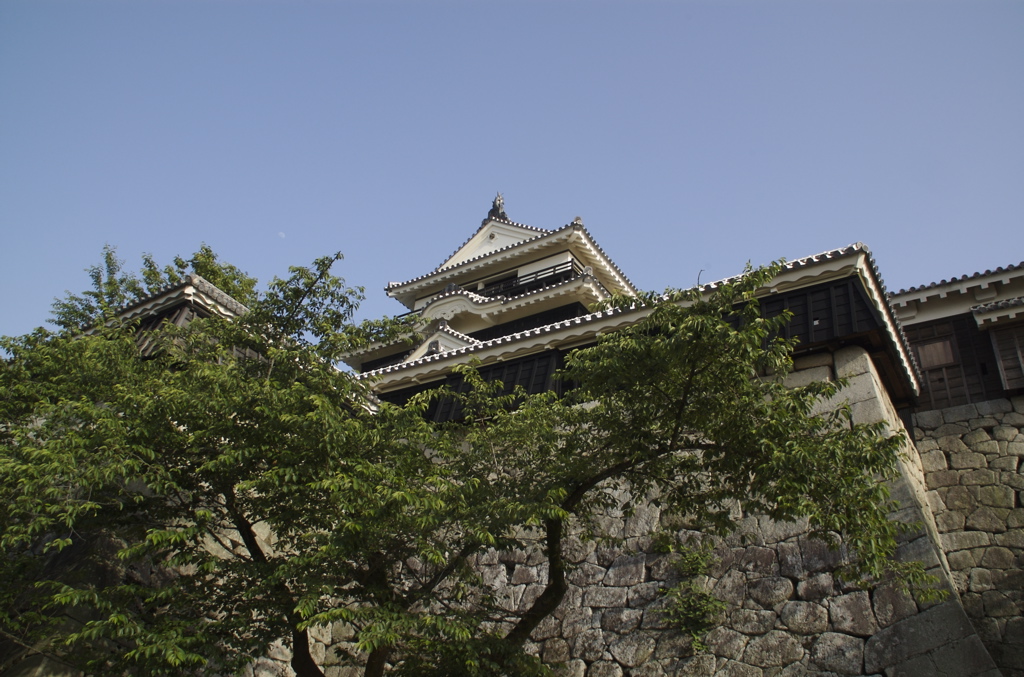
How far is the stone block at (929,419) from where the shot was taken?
1190cm

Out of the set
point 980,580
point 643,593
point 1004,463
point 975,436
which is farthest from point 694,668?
point 975,436

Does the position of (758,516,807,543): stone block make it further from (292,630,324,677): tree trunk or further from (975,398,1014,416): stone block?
(292,630,324,677): tree trunk

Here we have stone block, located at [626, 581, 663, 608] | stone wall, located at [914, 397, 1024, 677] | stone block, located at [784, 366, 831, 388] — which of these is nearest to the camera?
stone block, located at [626, 581, 663, 608]

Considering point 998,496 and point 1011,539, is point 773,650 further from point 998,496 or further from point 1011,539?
point 998,496

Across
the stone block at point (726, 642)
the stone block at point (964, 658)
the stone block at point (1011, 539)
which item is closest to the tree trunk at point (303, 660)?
the stone block at point (726, 642)

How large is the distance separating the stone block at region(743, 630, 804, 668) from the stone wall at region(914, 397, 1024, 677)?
2.88 m

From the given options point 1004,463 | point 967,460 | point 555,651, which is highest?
point 967,460

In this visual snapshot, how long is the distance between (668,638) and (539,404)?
329cm

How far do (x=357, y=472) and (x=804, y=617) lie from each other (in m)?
5.21

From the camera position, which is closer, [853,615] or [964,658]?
[964,658]

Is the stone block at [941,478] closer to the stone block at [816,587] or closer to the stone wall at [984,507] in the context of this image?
the stone wall at [984,507]

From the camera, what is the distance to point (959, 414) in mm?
11820

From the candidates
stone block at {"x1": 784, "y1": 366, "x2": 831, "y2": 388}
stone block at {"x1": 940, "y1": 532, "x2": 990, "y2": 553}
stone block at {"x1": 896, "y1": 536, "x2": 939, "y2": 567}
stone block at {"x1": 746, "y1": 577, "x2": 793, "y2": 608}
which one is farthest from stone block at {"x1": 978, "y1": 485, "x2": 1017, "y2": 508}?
stone block at {"x1": 746, "y1": 577, "x2": 793, "y2": 608}

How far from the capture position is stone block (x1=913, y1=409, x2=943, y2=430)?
39.0 ft
